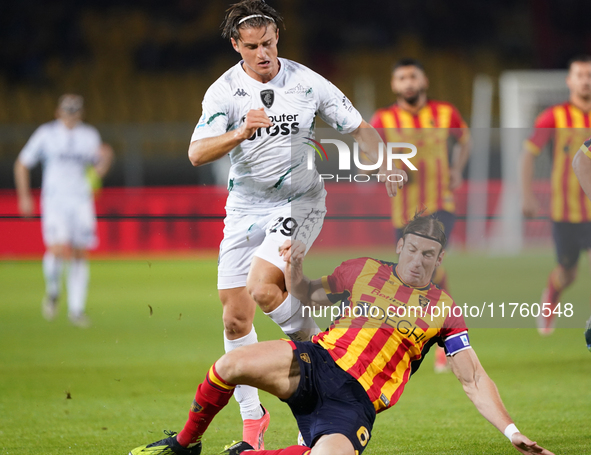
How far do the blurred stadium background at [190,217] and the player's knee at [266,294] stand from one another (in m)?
0.26

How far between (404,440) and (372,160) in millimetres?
1393

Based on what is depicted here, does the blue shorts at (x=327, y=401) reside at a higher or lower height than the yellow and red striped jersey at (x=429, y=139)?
lower

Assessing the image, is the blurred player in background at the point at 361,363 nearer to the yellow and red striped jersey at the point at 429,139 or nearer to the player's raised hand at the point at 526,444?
the player's raised hand at the point at 526,444

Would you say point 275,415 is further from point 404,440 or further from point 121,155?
point 121,155

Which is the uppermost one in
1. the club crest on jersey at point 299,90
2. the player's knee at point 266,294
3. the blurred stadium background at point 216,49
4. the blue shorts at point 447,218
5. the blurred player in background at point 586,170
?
the blurred stadium background at point 216,49

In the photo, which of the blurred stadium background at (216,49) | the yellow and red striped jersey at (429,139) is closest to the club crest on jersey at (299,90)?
the yellow and red striped jersey at (429,139)

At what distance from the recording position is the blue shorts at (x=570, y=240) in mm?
5945

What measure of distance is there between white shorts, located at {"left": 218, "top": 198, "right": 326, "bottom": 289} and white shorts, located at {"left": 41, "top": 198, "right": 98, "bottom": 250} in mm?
4401

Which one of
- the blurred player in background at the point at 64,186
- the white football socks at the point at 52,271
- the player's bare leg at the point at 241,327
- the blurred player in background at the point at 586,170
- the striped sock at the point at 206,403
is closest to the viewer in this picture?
the striped sock at the point at 206,403

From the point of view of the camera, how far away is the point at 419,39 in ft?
69.6

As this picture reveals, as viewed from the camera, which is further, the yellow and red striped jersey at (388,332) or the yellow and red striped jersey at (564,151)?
the yellow and red striped jersey at (564,151)

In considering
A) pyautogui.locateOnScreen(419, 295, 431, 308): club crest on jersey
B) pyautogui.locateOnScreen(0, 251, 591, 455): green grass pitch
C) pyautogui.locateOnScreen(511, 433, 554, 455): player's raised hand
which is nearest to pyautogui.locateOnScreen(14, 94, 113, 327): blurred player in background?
pyautogui.locateOnScreen(0, 251, 591, 455): green grass pitch

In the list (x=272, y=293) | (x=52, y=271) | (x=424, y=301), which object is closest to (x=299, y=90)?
(x=272, y=293)

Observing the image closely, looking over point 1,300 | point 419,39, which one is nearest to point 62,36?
point 419,39
